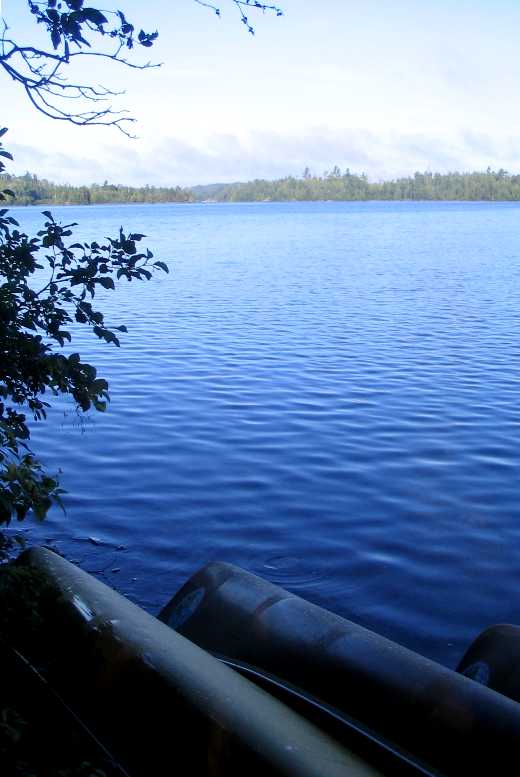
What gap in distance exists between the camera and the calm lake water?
24.5 ft

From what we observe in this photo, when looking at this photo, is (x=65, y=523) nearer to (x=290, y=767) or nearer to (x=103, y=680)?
(x=103, y=680)

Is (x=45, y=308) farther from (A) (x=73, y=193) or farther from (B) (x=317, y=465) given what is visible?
(A) (x=73, y=193)

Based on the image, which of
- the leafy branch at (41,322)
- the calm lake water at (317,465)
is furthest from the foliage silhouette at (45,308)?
the calm lake water at (317,465)

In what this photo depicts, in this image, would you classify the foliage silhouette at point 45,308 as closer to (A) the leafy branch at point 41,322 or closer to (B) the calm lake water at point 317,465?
(A) the leafy branch at point 41,322

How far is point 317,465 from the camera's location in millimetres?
10273

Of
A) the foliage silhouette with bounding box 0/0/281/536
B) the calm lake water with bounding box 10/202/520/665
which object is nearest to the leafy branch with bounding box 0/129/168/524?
the foliage silhouette with bounding box 0/0/281/536

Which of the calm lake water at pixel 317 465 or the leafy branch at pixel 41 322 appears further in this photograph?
the calm lake water at pixel 317 465

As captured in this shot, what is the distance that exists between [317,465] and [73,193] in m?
101

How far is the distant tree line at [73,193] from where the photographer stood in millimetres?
5497

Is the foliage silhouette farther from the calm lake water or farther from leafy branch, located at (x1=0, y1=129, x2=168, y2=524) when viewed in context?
the calm lake water

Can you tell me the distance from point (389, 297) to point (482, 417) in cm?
1523

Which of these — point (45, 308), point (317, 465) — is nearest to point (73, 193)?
point (317, 465)

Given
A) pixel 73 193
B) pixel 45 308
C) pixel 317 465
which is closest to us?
pixel 45 308

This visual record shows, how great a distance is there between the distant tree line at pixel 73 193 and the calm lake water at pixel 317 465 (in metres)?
3.07
